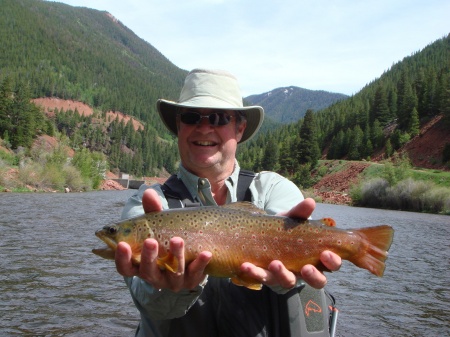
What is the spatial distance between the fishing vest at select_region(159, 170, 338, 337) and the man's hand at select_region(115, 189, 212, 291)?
666mm

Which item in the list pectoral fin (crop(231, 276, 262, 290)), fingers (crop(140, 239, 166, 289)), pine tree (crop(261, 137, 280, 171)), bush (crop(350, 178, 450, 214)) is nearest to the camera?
fingers (crop(140, 239, 166, 289))

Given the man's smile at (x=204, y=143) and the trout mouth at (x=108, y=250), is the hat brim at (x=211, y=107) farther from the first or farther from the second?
the trout mouth at (x=108, y=250)

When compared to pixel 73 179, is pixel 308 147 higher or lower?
higher

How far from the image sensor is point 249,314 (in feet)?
12.5

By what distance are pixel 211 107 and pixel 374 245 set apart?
1.77m

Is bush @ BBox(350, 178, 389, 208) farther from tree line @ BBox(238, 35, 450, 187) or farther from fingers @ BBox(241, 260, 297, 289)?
fingers @ BBox(241, 260, 297, 289)

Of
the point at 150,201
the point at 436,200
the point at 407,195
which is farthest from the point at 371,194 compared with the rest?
the point at 150,201

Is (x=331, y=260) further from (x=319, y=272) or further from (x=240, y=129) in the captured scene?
(x=240, y=129)

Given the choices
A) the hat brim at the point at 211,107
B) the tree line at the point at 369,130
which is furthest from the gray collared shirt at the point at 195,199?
the tree line at the point at 369,130

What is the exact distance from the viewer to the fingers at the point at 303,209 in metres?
3.29

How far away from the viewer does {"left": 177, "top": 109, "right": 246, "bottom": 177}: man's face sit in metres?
4.13

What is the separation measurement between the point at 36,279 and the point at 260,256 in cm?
923

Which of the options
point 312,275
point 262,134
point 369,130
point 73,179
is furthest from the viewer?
point 262,134

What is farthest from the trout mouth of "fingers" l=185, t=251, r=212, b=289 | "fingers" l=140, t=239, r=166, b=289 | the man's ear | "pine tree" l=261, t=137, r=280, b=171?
"pine tree" l=261, t=137, r=280, b=171
